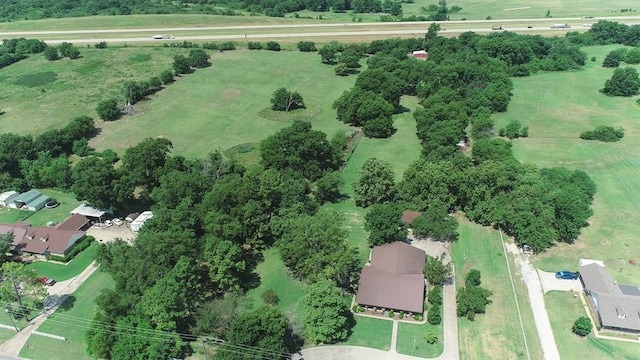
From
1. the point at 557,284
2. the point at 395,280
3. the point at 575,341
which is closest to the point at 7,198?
the point at 395,280

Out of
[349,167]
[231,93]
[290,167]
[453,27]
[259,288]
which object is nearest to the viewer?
[259,288]

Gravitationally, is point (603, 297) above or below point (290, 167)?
below

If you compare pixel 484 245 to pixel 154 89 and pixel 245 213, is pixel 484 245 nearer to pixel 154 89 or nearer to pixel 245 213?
pixel 245 213

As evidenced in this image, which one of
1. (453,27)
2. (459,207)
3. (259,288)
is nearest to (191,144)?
(259,288)

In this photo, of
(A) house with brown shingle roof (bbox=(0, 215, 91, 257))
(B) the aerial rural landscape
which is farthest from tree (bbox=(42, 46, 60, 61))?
(A) house with brown shingle roof (bbox=(0, 215, 91, 257))

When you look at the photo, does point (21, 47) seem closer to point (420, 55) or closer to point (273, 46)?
point (273, 46)

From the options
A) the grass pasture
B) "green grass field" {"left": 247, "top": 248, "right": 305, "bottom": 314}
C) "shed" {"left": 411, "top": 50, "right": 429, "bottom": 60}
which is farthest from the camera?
"shed" {"left": 411, "top": 50, "right": 429, "bottom": 60}

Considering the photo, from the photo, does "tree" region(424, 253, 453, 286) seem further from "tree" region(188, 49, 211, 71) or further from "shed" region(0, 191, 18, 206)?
"tree" region(188, 49, 211, 71)
